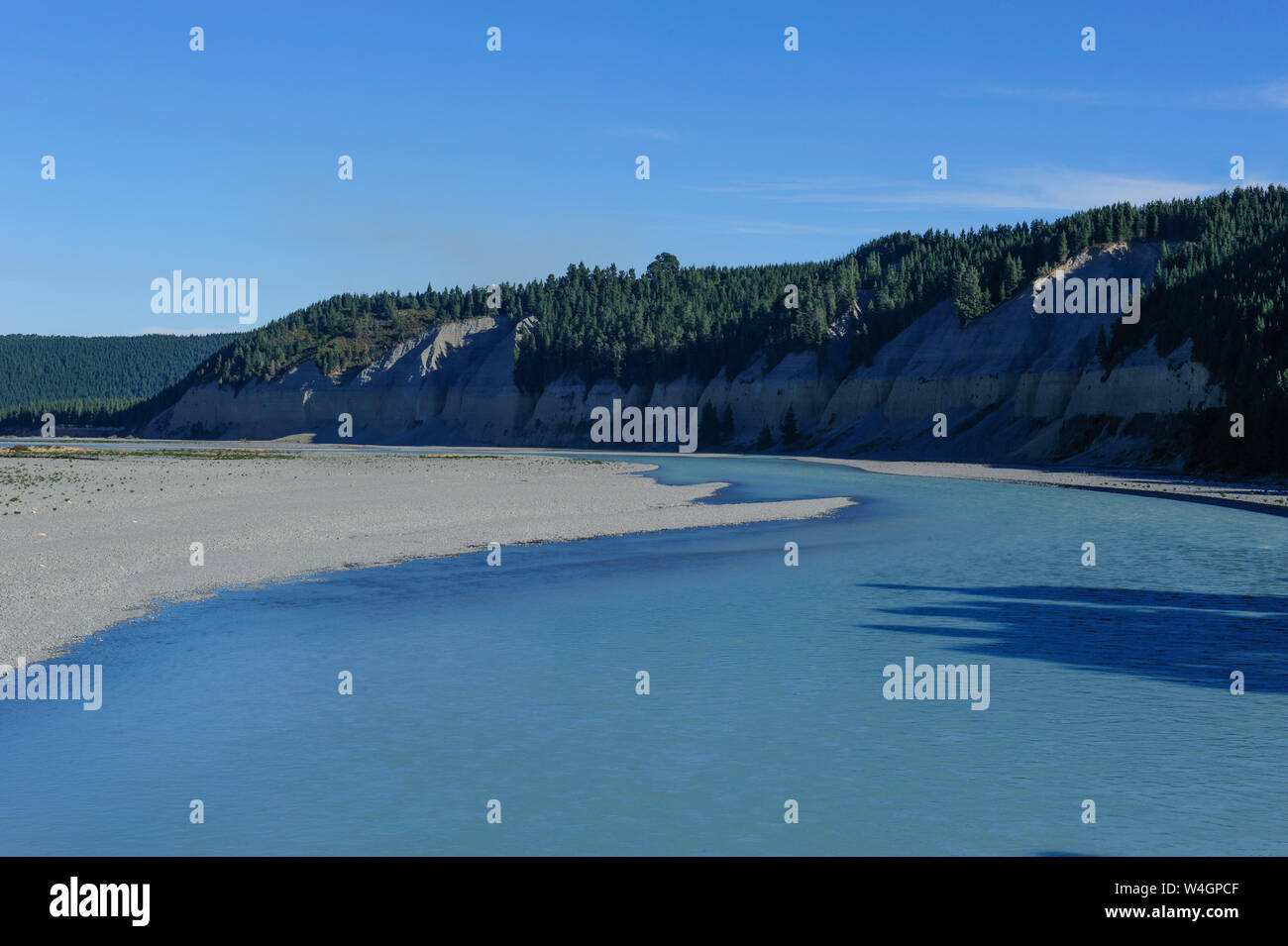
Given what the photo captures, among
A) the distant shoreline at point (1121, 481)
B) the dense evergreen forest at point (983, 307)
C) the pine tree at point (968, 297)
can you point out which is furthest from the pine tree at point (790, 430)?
the distant shoreline at point (1121, 481)

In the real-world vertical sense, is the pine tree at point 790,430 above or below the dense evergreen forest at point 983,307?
below

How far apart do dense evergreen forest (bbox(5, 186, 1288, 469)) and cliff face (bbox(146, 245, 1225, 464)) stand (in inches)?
94.3

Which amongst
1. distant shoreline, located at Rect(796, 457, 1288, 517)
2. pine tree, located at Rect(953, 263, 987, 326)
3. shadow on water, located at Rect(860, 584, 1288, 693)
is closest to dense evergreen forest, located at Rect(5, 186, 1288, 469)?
pine tree, located at Rect(953, 263, 987, 326)

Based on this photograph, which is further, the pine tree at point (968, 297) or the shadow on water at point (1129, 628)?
the pine tree at point (968, 297)

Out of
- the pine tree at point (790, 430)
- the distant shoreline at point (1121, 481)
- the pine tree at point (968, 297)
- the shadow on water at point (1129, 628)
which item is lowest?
the shadow on water at point (1129, 628)

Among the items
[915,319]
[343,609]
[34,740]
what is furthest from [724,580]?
[915,319]

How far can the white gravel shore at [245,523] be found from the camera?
24047mm

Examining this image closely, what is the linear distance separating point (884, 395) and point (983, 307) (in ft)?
42.9

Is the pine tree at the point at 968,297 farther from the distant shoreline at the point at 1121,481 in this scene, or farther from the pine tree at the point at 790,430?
the distant shoreline at the point at 1121,481

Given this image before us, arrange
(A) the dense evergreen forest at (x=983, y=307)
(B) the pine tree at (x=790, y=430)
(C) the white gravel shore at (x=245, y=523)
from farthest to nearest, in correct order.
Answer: (B) the pine tree at (x=790, y=430) < (A) the dense evergreen forest at (x=983, y=307) < (C) the white gravel shore at (x=245, y=523)

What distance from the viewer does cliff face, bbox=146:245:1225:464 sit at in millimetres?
87000

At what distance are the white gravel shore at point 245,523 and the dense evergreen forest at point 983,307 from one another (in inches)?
1455

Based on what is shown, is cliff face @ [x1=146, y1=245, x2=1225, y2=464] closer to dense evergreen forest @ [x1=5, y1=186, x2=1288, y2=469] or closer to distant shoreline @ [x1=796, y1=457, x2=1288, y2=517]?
dense evergreen forest @ [x1=5, y1=186, x2=1288, y2=469]
